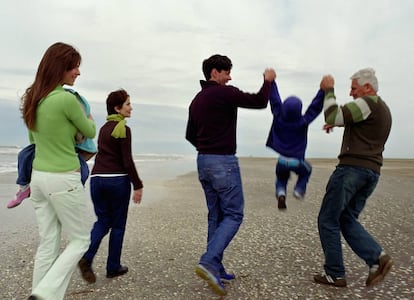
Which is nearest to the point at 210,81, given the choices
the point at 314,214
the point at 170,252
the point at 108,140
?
Answer: the point at 108,140

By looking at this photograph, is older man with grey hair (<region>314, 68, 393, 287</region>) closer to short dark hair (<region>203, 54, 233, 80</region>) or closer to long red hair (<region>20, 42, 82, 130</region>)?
short dark hair (<region>203, 54, 233, 80</region>)

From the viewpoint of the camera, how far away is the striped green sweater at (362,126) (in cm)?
441

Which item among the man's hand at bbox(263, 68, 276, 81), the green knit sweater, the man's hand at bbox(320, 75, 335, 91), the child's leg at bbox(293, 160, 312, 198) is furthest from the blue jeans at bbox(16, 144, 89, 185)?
the man's hand at bbox(320, 75, 335, 91)

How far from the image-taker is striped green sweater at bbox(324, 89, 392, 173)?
4.41 metres

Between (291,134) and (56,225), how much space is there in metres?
2.89

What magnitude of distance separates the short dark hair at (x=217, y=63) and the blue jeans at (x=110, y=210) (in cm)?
172

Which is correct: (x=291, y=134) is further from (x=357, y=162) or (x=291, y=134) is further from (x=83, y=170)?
(x=83, y=170)

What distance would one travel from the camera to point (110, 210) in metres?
5.18

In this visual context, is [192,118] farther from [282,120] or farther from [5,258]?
[5,258]

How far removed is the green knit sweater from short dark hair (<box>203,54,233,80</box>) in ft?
5.34

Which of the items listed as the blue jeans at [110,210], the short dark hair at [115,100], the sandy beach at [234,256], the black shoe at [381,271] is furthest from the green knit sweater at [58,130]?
the black shoe at [381,271]

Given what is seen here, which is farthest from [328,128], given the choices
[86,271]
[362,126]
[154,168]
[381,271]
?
[154,168]

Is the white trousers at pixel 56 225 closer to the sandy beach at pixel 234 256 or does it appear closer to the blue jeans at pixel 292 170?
the sandy beach at pixel 234 256

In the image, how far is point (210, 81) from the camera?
4695 mm
